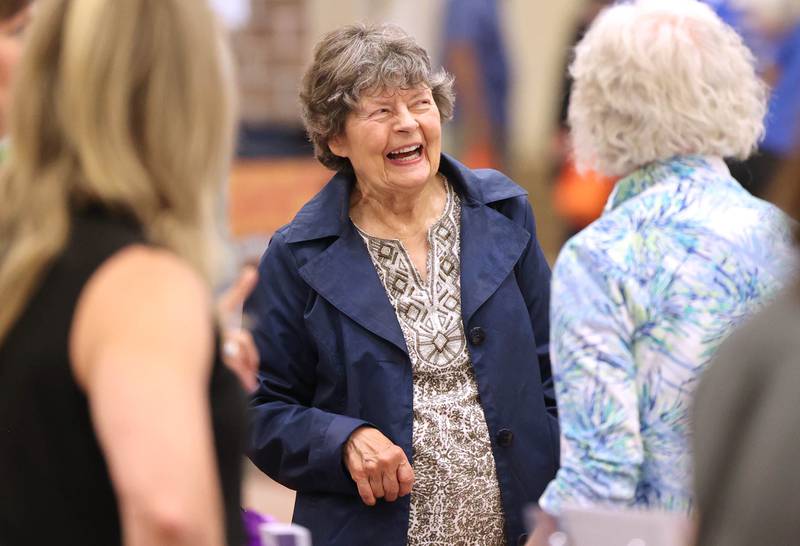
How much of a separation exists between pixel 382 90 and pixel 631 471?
1107 mm

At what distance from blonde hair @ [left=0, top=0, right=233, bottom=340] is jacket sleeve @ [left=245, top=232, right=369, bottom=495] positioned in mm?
1127

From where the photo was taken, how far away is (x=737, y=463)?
1478 mm

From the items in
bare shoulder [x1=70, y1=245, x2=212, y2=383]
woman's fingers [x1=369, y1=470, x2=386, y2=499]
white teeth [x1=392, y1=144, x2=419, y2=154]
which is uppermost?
bare shoulder [x1=70, y1=245, x2=212, y2=383]

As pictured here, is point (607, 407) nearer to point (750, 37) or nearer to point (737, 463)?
point (737, 463)

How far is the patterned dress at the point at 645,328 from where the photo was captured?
2213 mm

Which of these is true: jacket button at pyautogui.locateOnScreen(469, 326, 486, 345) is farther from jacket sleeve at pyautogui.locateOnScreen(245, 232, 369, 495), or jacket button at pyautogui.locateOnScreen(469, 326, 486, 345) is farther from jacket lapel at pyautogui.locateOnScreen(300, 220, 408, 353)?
jacket sleeve at pyautogui.locateOnScreen(245, 232, 369, 495)

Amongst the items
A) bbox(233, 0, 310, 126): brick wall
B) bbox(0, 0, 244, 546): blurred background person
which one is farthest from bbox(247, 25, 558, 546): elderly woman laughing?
bbox(233, 0, 310, 126): brick wall

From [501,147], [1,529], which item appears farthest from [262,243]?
[1,529]

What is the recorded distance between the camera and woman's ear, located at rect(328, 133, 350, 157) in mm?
2955

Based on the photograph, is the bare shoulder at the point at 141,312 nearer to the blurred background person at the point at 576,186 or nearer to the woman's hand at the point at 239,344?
the woman's hand at the point at 239,344

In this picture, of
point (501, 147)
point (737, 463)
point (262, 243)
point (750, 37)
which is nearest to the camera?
point (737, 463)

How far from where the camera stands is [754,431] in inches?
57.6

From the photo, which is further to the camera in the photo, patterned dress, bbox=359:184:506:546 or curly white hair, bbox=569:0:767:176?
patterned dress, bbox=359:184:506:546

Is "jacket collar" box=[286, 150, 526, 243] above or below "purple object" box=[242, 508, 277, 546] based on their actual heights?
above
